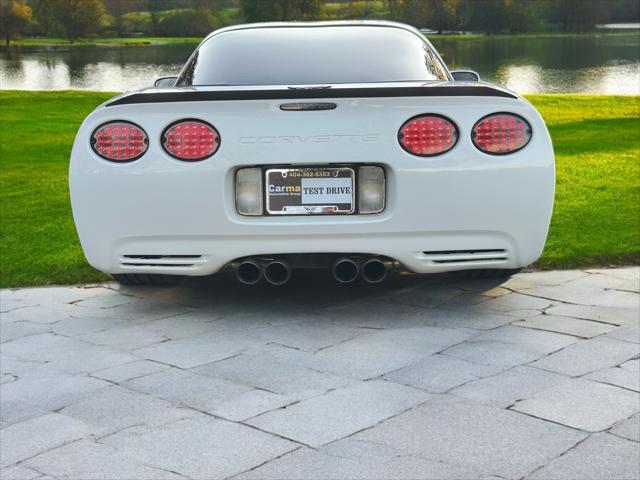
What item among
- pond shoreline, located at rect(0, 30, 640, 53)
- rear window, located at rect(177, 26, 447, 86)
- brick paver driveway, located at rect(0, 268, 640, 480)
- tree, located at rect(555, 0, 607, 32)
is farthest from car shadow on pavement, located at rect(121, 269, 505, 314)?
tree, located at rect(555, 0, 607, 32)

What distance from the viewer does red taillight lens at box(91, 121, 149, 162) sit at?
14.5ft

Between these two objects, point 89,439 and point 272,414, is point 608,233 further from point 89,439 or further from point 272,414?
point 89,439

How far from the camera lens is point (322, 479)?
2861 mm

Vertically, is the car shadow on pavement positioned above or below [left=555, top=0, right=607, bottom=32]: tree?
below

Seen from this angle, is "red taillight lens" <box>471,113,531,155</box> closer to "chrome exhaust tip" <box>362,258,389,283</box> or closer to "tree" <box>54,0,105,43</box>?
"chrome exhaust tip" <box>362,258,389,283</box>

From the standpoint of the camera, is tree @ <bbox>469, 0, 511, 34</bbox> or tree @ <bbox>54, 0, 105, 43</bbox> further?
tree @ <bbox>469, 0, 511, 34</bbox>

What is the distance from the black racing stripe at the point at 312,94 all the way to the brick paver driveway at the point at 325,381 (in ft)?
3.38

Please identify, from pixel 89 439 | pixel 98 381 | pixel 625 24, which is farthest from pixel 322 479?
pixel 625 24

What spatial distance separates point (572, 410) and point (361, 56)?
2.49 m

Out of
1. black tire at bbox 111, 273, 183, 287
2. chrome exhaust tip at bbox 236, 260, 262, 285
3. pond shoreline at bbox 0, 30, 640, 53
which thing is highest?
chrome exhaust tip at bbox 236, 260, 262, 285

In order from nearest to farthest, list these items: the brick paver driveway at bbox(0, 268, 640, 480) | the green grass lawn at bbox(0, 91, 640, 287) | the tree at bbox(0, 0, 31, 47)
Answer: the brick paver driveway at bbox(0, 268, 640, 480)
the green grass lawn at bbox(0, 91, 640, 287)
the tree at bbox(0, 0, 31, 47)

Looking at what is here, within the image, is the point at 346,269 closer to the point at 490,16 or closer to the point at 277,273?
the point at 277,273

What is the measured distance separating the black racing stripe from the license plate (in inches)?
12.6

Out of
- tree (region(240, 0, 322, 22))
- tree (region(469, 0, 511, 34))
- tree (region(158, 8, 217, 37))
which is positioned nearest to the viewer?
tree (region(240, 0, 322, 22))
